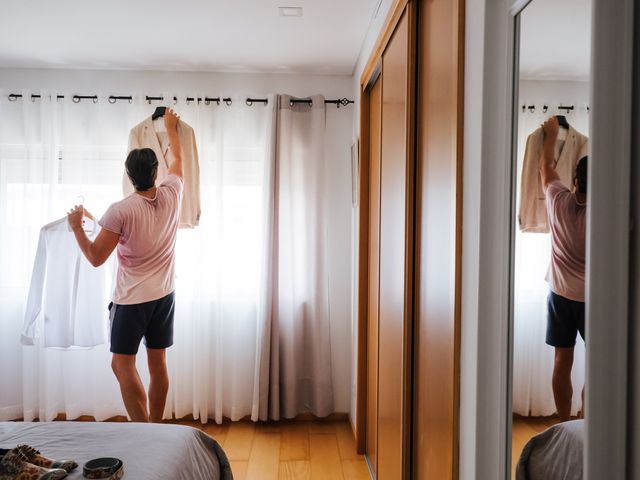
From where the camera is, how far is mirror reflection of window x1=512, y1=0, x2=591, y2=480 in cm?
75

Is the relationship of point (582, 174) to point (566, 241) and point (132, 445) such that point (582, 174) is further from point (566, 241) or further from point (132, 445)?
point (132, 445)

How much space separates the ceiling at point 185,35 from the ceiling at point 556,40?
1696 mm

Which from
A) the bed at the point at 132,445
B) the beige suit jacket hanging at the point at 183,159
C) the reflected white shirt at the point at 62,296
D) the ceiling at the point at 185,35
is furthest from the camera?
the beige suit jacket hanging at the point at 183,159

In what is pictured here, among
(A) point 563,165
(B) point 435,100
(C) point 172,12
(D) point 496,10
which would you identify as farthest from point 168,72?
(A) point 563,165

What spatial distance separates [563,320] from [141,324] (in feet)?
8.80

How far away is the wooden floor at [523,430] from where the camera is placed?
86 centimetres

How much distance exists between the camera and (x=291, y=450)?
3.12 m

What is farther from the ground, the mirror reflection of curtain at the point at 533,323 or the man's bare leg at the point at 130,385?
the mirror reflection of curtain at the point at 533,323

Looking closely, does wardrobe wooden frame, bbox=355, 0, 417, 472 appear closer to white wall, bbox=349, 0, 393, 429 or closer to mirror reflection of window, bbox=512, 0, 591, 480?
white wall, bbox=349, 0, 393, 429

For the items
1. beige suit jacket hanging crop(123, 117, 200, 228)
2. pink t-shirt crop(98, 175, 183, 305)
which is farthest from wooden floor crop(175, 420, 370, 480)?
beige suit jacket hanging crop(123, 117, 200, 228)

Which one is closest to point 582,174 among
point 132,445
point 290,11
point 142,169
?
point 132,445

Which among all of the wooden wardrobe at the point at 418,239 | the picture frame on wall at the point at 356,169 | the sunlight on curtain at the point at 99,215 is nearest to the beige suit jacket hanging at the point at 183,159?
the sunlight on curtain at the point at 99,215

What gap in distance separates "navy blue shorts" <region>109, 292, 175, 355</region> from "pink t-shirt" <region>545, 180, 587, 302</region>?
2.64m

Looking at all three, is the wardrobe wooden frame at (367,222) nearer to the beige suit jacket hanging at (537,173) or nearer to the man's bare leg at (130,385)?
the beige suit jacket hanging at (537,173)
